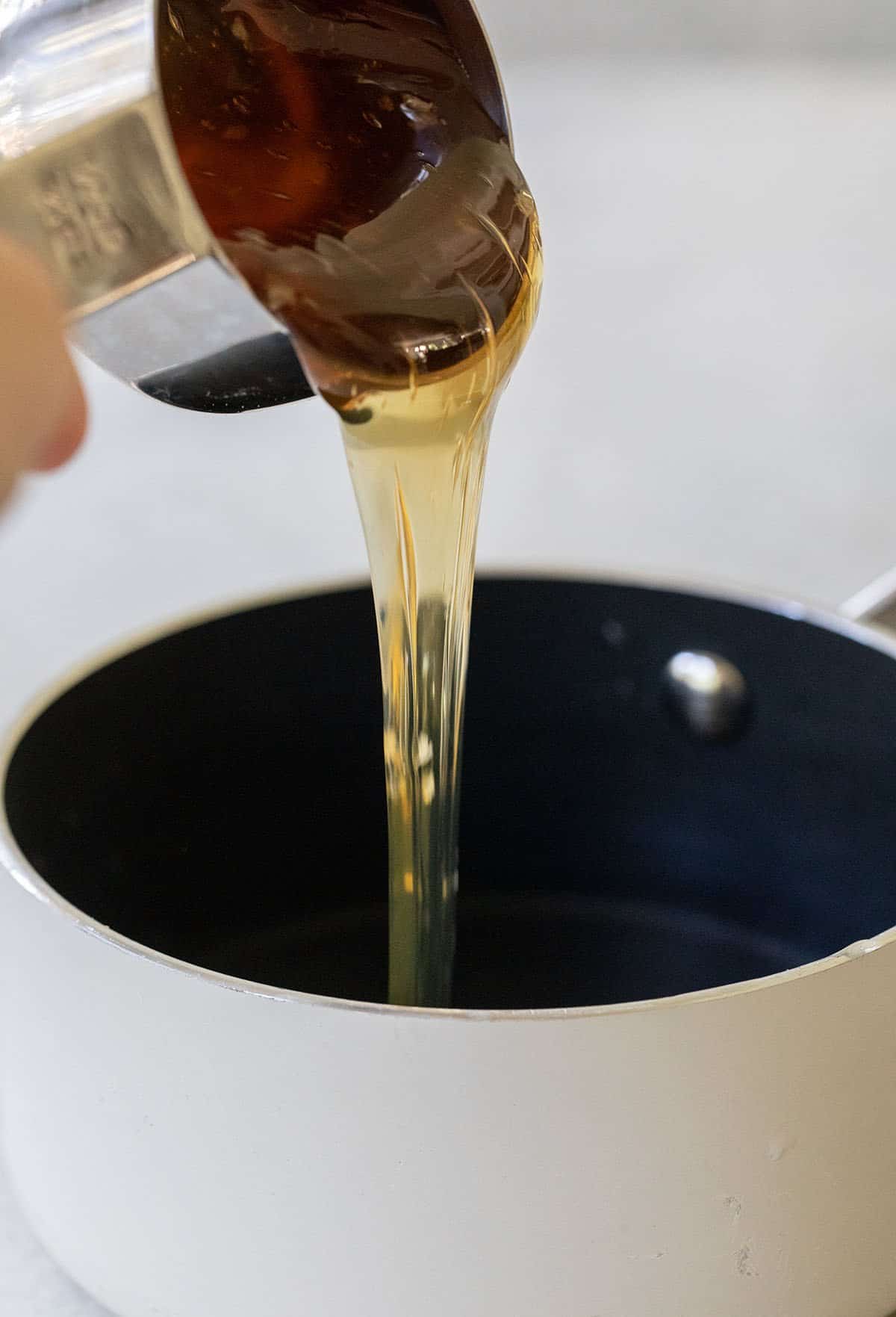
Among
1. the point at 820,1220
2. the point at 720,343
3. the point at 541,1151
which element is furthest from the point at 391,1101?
the point at 720,343

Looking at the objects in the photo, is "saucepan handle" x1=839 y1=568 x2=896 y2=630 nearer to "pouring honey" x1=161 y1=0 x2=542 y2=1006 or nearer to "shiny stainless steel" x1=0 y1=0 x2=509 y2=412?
"pouring honey" x1=161 y1=0 x2=542 y2=1006

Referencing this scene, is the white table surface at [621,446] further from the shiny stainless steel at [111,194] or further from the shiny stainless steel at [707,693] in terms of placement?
the shiny stainless steel at [111,194]

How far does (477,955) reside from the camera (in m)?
0.86

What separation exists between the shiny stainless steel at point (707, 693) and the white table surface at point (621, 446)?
0.17ft

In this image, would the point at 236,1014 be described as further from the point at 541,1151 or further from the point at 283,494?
the point at 283,494

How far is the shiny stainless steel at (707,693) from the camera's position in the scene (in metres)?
0.85

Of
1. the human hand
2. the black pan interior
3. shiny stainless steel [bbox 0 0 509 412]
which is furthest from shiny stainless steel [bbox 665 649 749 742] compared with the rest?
the human hand

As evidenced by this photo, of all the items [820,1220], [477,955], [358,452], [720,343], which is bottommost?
[720,343]

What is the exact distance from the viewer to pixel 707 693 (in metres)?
0.86

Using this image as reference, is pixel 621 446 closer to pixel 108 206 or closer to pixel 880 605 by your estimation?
pixel 880 605

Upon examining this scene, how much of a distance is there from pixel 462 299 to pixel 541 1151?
329mm

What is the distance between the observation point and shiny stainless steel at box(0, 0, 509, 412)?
47 cm

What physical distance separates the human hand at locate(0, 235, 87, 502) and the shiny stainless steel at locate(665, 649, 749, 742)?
49cm

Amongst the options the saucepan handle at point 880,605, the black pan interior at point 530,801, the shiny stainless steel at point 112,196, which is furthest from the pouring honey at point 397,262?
the saucepan handle at point 880,605
